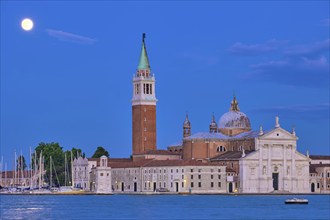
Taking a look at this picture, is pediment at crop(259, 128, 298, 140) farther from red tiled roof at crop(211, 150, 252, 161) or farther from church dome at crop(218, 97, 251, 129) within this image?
church dome at crop(218, 97, 251, 129)

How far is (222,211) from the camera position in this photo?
62.8 meters

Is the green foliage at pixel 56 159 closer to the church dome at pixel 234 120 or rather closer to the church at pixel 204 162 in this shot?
the church at pixel 204 162

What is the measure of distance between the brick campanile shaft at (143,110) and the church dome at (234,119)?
6558mm

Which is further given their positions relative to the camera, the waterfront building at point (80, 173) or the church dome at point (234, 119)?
the church dome at point (234, 119)

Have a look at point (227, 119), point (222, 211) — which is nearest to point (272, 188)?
point (227, 119)

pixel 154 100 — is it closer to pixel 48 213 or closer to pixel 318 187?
pixel 318 187

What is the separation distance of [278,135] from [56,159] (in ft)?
86.8

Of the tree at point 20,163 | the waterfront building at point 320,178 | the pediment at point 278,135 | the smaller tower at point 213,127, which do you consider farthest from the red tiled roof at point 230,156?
the tree at point 20,163

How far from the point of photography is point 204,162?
93.0 m

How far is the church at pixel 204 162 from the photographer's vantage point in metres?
92.1

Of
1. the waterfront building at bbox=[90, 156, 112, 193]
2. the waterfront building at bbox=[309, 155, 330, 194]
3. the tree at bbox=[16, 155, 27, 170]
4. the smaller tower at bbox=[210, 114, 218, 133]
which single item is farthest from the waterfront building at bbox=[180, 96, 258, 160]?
the tree at bbox=[16, 155, 27, 170]

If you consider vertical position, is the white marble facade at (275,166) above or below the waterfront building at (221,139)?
below

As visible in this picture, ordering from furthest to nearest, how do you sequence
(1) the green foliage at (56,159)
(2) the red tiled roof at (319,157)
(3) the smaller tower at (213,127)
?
(1) the green foliage at (56,159) < (2) the red tiled roof at (319,157) < (3) the smaller tower at (213,127)

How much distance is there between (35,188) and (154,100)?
44.3ft
